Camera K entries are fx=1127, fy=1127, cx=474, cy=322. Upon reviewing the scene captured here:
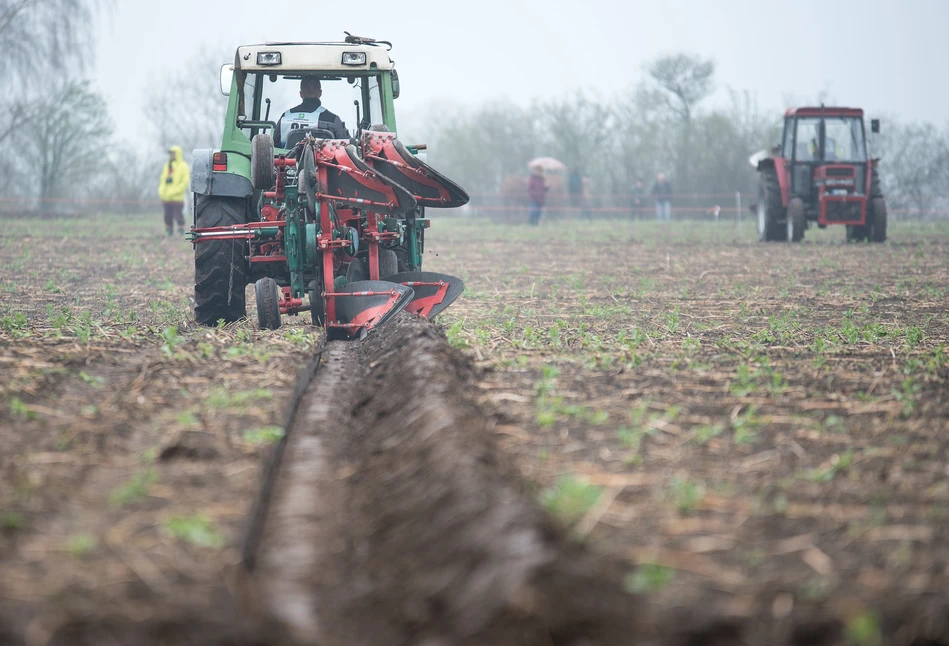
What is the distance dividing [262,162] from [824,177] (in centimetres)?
1453

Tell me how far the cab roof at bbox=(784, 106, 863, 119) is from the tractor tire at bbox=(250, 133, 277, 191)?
1442cm

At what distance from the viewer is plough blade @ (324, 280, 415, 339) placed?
307 inches

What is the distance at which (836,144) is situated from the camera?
20.5 meters

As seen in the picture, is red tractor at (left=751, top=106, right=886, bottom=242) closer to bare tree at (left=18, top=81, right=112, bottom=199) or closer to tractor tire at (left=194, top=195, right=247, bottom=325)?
tractor tire at (left=194, top=195, right=247, bottom=325)

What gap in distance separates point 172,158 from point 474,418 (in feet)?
59.9

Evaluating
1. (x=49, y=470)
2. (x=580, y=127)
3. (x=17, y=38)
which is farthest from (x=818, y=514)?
(x=580, y=127)

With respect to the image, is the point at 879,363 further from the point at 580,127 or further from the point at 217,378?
the point at 580,127

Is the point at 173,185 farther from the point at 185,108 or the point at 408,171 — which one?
the point at 185,108

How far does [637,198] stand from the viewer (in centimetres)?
3700

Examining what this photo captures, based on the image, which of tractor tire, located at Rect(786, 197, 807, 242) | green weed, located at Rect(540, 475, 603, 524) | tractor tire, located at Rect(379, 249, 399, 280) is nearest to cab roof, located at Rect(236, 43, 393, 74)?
tractor tire, located at Rect(379, 249, 399, 280)

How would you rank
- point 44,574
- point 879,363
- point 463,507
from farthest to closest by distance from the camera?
point 879,363 < point 463,507 < point 44,574

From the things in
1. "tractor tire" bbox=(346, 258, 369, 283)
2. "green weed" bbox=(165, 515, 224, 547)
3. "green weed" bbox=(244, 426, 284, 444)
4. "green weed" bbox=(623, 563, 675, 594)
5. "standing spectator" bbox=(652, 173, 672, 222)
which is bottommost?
"green weed" bbox=(623, 563, 675, 594)

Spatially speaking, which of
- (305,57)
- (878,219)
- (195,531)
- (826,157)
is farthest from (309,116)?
(878,219)

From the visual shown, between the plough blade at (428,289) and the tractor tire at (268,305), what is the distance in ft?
3.02
